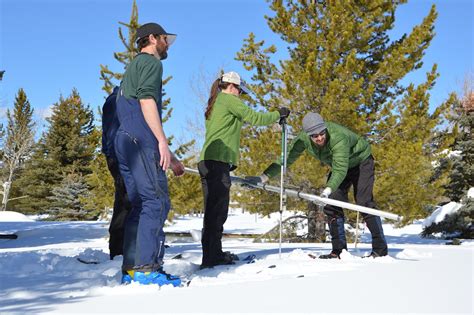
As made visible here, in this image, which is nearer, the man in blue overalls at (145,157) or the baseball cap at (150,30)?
the man in blue overalls at (145,157)

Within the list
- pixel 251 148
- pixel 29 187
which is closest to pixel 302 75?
pixel 251 148

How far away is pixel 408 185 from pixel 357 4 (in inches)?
142

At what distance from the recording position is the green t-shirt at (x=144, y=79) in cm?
269

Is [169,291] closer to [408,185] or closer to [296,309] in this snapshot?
[296,309]

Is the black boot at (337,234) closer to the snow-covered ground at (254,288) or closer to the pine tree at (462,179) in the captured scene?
the snow-covered ground at (254,288)

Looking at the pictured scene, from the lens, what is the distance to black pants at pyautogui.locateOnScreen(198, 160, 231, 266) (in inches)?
146

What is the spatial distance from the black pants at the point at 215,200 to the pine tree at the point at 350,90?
451 centimetres

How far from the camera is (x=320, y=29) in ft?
29.4

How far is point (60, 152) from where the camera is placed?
25.5 m

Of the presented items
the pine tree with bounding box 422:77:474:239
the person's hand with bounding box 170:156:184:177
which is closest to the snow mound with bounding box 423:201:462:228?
the pine tree with bounding box 422:77:474:239

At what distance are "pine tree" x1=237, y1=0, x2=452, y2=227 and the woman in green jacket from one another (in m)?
4.41

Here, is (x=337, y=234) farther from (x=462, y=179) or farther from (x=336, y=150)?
(x=462, y=179)

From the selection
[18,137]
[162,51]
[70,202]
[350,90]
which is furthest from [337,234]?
[18,137]

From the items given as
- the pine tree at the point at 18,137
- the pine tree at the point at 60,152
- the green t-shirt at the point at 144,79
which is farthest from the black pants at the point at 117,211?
the pine tree at the point at 18,137
